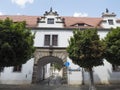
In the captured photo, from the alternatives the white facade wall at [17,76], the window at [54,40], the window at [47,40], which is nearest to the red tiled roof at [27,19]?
the window at [47,40]

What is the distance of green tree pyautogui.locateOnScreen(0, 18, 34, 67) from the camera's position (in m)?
17.4

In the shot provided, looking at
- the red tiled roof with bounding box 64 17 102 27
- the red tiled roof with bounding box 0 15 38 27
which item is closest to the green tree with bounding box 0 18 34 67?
the red tiled roof with bounding box 0 15 38 27

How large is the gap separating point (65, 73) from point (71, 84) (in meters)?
1.91

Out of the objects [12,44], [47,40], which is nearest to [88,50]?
[12,44]

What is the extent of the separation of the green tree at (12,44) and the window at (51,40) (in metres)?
9.70

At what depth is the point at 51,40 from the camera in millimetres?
28656

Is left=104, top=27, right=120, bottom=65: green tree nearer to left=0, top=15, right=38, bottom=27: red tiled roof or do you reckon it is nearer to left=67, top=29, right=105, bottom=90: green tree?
left=67, top=29, right=105, bottom=90: green tree

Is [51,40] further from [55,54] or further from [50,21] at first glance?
[50,21]

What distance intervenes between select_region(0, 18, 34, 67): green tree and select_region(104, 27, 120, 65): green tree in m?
9.18

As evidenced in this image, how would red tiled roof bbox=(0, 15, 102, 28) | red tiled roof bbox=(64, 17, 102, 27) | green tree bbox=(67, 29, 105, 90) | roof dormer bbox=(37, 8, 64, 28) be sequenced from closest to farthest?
green tree bbox=(67, 29, 105, 90) → roof dormer bbox=(37, 8, 64, 28) → red tiled roof bbox=(0, 15, 102, 28) → red tiled roof bbox=(64, 17, 102, 27)

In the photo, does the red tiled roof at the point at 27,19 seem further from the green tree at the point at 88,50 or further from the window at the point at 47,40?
the green tree at the point at 88,50

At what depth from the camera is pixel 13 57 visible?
58.9 ft

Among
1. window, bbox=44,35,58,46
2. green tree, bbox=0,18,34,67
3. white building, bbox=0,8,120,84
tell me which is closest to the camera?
green tree, bbox=0,18,34,67

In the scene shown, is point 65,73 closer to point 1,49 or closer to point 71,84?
point 71,84
